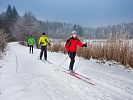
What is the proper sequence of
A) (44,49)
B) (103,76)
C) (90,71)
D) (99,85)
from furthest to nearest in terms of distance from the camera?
(44,49) → (90,71) → (103,76) → (99,85)

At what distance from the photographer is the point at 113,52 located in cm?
1226

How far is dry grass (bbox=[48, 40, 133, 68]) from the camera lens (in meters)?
11.4

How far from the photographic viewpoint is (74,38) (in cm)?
1035

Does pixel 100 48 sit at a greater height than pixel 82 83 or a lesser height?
greater

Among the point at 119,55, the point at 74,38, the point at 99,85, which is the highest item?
the point at 74,38

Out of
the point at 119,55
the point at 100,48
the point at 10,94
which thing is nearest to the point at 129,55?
the point at 119,55

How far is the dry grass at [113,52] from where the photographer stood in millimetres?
11422

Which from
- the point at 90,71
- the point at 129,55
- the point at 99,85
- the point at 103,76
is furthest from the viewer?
the point at 129,55

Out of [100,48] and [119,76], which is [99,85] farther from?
[100,48]

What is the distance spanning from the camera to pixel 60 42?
2159 cm

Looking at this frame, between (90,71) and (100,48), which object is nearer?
(90,71)

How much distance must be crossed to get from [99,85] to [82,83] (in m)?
0.56

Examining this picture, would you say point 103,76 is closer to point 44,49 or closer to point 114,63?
point 114,63

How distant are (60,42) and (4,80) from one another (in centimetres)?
1413
